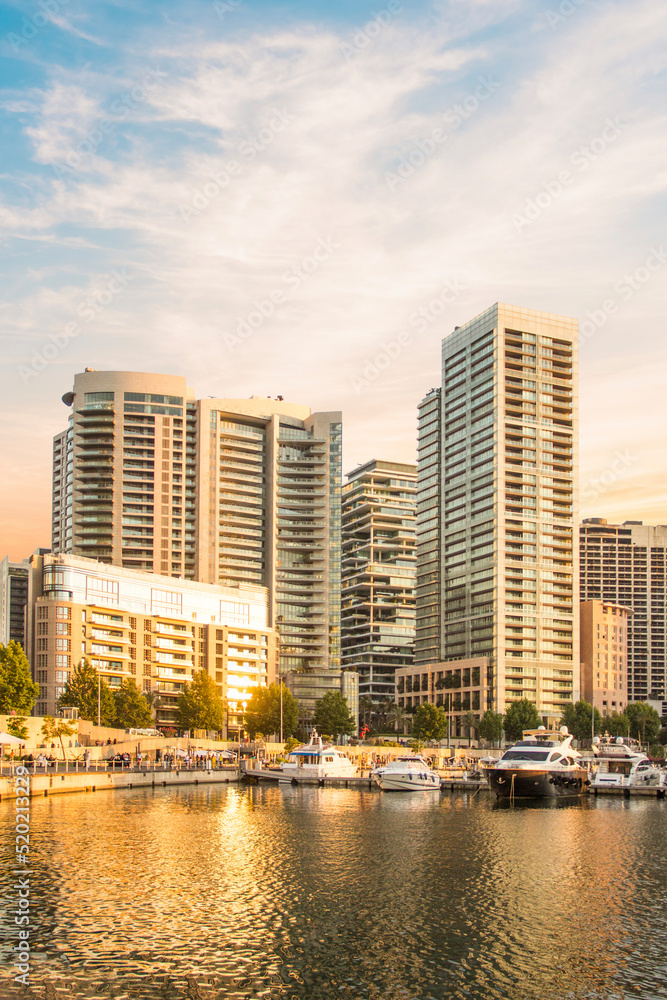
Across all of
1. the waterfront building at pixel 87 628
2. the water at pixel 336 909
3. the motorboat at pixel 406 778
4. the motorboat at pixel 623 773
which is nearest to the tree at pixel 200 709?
the waterfront building at pixel 87 628

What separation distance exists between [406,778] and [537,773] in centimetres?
2031

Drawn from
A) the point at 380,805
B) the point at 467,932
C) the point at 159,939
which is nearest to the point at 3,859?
the point at 159,939

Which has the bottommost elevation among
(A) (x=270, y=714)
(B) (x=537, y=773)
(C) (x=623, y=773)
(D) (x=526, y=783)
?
(A) (x=270, y=714)

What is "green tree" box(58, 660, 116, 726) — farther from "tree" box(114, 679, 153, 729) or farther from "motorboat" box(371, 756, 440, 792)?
"motorboat" box(371, 756, 440, 792)

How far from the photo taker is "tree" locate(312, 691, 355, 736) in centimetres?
19475

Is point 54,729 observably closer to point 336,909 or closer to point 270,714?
point 270,714

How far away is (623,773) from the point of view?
120m

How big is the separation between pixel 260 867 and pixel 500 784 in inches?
1911

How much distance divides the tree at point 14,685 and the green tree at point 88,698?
25176mm

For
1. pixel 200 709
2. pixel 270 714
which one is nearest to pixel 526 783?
pixel 200 709

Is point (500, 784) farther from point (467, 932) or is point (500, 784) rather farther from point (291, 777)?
point (467, 932)

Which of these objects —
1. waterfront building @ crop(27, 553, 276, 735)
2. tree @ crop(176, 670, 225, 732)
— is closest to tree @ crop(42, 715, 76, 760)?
tree @ crop(176, 670, 225, 732)

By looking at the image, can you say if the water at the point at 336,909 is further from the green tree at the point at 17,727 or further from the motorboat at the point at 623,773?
the motorboat at the point at 623,773

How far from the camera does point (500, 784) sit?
9688 centimetres
